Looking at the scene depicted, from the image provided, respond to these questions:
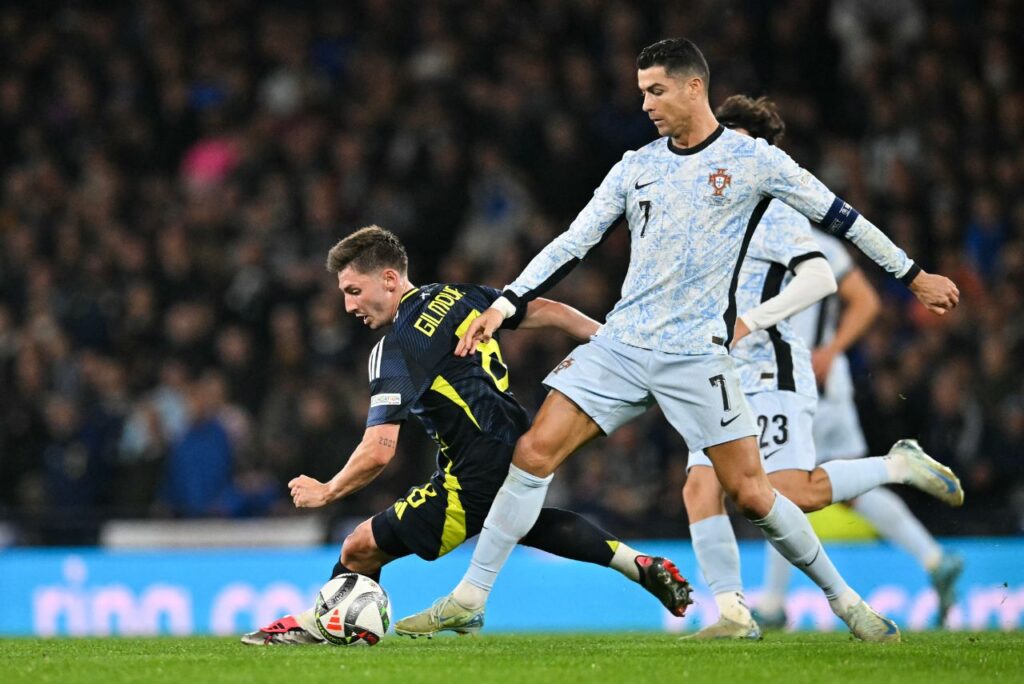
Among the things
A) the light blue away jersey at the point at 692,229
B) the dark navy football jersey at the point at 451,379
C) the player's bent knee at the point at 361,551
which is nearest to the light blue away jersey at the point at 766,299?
the light blue away jersey at the point at 692,229

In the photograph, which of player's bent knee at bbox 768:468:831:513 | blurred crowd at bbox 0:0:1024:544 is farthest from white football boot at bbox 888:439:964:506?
blurred crowd at bbox 0:0:1024:544

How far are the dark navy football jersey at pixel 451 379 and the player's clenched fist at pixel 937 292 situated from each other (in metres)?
1.64

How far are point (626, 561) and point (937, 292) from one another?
5.23 ft

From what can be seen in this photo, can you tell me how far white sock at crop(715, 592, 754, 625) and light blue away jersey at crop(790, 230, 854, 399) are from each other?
1.53m

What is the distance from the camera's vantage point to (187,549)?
11.4m

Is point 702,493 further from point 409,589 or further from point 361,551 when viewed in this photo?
point 409,589

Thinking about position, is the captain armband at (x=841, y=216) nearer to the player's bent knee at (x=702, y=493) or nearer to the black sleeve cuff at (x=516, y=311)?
the black sleeve cuff at (x=516, y=311)

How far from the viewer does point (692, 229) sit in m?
6.02

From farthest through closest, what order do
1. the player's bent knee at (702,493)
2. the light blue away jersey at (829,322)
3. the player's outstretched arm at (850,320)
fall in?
the light blue away jersey at (829,322) → the player's outstretched arm at (850,320) → the player's bent knee at (702,493)

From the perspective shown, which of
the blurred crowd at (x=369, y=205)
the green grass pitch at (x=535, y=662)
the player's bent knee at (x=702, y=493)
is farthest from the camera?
the blurred crowd at (x=369, y=205)

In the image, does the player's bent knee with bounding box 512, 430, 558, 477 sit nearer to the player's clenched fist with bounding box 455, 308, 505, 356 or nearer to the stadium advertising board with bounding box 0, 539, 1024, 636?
the player's clenched fist with bounding box 455, 308, 505, 356

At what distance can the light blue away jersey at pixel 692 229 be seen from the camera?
19.7 feet

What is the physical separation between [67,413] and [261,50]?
15.4 feet

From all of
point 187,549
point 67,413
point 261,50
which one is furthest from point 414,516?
point 261,50
